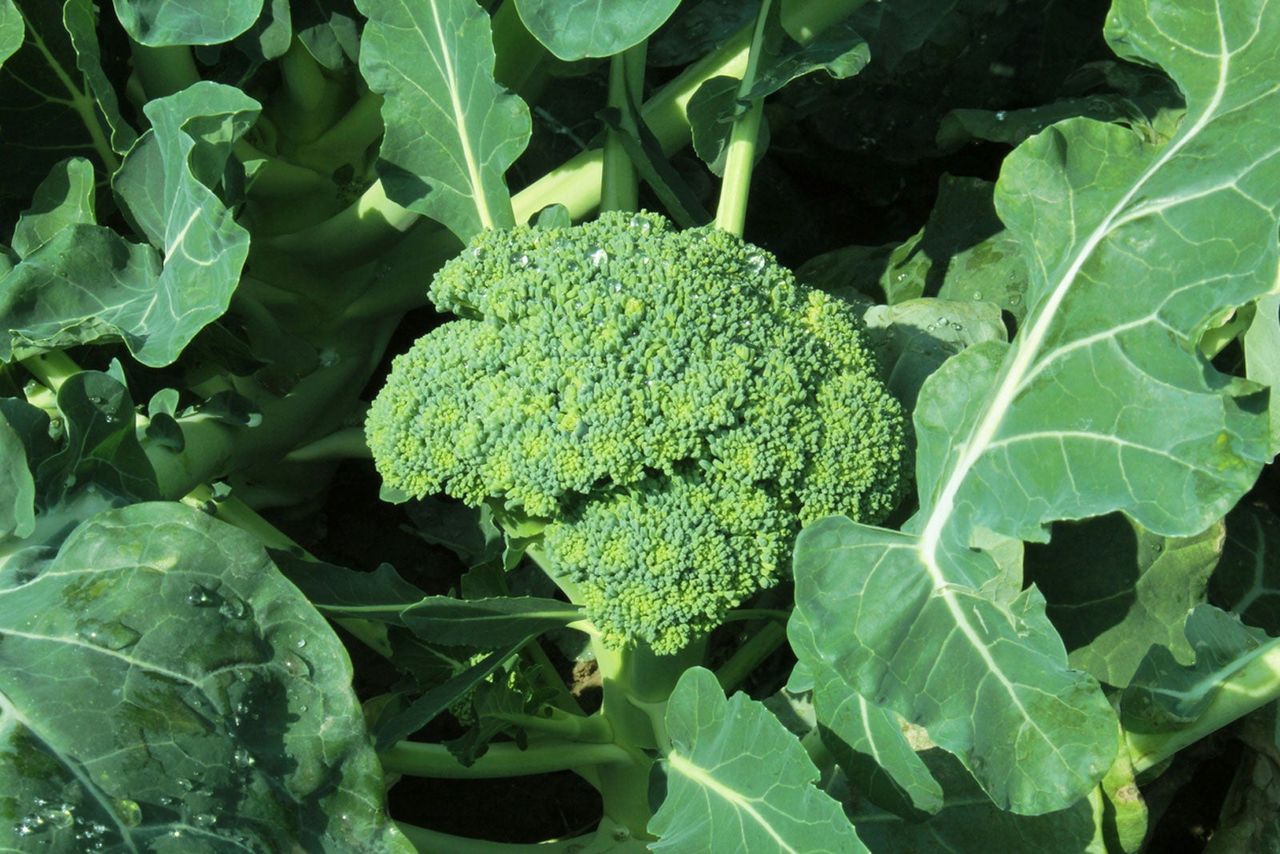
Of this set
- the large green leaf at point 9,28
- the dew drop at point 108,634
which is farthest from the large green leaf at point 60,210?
the dew drop at point 108,634

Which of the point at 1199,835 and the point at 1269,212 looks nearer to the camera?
the point at 1269,212

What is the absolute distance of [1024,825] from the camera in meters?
1.20

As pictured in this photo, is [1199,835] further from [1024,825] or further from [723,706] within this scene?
[723,706]

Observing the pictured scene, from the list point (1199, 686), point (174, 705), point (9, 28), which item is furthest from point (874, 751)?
point (9, 28)

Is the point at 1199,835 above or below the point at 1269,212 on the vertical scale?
below

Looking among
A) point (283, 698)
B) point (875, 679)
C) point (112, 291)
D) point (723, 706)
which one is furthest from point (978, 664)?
point (112, 291)

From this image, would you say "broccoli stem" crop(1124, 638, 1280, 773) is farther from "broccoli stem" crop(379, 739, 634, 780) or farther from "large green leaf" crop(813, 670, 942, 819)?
"broccoli stem" crop(379, 739, 634, 780)

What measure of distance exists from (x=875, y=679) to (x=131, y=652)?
61 cm

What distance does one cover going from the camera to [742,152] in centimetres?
139

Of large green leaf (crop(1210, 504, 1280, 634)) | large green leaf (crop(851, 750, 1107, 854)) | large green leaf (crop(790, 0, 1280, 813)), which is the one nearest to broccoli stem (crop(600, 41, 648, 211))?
large green leaf (crop(790, 0, 1280, 813))

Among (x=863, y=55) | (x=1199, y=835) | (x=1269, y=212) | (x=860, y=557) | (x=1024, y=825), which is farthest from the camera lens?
(x=1199, y=835)

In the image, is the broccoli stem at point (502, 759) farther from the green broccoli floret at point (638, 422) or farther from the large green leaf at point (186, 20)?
the large green leaf at point (186, 20)

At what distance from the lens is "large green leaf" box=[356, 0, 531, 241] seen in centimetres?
131

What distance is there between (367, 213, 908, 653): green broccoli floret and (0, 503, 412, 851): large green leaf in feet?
0.72
